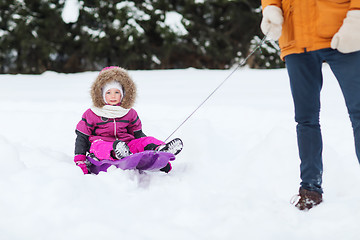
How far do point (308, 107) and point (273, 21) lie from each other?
43 cm

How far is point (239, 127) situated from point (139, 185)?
1.46m

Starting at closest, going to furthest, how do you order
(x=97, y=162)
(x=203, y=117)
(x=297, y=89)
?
(x=297, y=89)
(x=97, y=162)
(x=203, y=117)

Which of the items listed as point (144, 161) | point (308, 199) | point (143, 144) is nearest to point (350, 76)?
point (308, 199)

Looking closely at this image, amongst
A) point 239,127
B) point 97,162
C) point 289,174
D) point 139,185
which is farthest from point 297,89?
point 239,127

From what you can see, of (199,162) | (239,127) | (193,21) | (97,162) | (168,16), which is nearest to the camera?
(97,162)

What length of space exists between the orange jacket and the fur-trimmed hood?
136 centimetres

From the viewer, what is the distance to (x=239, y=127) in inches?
133

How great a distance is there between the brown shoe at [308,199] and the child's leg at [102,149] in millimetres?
1209

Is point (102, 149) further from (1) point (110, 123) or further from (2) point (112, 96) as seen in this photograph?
(2) point (112, 96)

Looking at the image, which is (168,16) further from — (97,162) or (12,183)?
(12,183)

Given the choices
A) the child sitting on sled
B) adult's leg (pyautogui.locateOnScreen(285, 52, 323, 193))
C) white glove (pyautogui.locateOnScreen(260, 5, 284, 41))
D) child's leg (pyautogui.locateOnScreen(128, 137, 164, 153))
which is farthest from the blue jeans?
child's leg (pyautogui.locateOnScreen(128, 137, 164, 153))

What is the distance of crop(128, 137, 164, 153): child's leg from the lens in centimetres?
259

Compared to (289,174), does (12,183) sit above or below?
above

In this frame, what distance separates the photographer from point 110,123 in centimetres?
269
